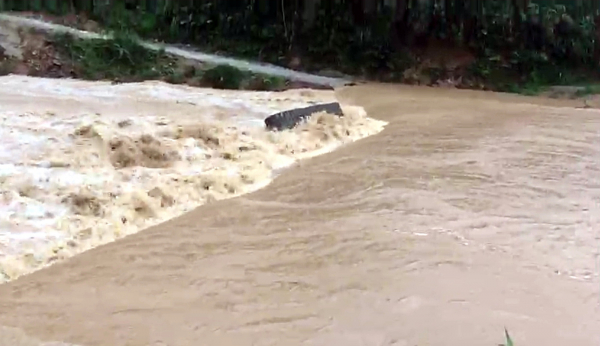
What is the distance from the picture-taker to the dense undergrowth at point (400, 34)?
19.7 meters

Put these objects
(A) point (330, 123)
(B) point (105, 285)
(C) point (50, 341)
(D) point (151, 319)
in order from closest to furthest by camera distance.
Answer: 1. (C) point (50, 341)
2. (D) point (151, 319)
3. (B) point (105, 285)
4. (A) point (330, 123)

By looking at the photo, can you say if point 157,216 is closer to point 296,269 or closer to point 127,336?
point 296,269

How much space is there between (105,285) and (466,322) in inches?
98.1

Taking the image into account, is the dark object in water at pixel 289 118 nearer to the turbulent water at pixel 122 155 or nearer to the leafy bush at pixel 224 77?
the turbulent water at pixel 122 155

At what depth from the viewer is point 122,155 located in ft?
33.0

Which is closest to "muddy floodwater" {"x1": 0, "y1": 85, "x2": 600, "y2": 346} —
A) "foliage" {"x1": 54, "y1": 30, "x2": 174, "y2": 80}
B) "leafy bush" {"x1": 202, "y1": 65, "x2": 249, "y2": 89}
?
"leafy bush" {"x1": 202, "y1": 65, "x2": 249, "y2": 89}

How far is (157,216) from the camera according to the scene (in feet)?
26.4

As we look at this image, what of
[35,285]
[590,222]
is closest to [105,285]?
[35,285]

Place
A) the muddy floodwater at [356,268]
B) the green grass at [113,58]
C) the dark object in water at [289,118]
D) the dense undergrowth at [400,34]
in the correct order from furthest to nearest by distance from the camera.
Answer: the dense undergrowth at [400,34] → the green grass at [113,58] → the dark object in water at [289,118] → the muddy floodwater at [356,268]

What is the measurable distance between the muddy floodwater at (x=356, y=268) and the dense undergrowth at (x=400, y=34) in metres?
9.69

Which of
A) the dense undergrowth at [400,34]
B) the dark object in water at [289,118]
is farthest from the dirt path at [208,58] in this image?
the dark object in water at [289,118]

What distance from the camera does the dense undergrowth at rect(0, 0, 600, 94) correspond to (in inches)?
777

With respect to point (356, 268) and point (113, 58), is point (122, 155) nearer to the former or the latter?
point (356, 268)

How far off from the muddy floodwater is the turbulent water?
0.40m
